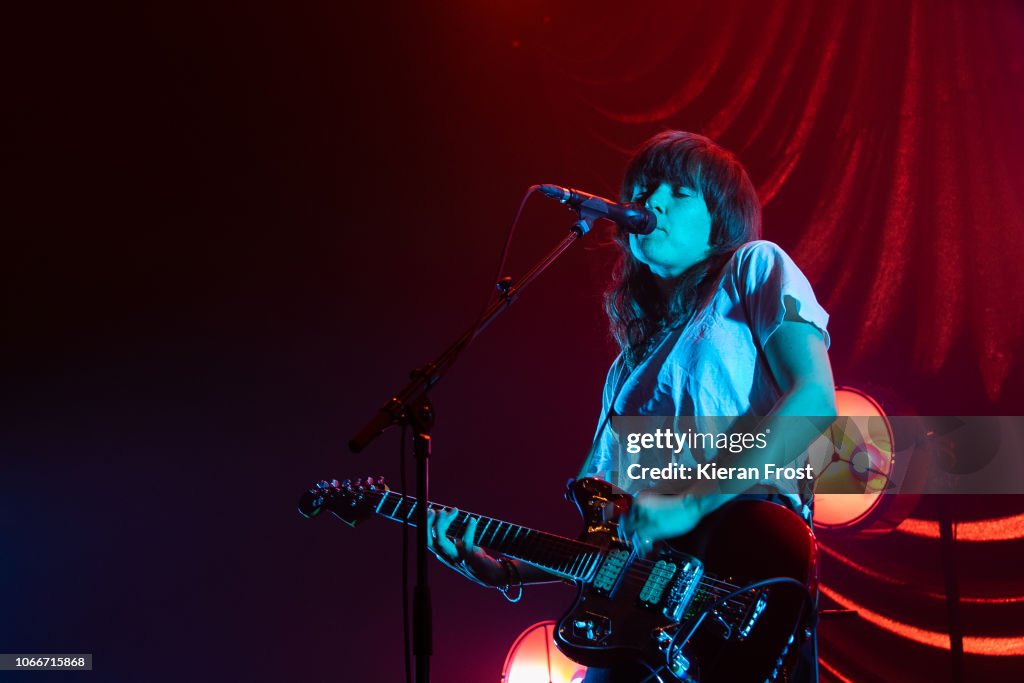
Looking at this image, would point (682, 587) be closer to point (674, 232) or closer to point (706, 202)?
point (674, 232)

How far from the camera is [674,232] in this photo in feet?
7.27

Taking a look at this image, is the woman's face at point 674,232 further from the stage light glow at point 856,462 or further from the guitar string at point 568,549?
the stage light glow at point 856,462

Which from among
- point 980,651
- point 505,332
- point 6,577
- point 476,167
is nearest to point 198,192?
point 476,167

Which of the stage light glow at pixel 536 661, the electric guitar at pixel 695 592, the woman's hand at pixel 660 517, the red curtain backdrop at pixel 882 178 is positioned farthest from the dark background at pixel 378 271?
the woman's hand at pixel 660 517

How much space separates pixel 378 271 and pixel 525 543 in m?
1.59

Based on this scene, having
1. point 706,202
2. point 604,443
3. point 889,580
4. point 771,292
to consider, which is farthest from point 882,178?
point 604,443

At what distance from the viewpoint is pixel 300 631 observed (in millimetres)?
3021

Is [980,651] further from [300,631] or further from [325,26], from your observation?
[325,26]

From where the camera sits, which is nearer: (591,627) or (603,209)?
(591,627)

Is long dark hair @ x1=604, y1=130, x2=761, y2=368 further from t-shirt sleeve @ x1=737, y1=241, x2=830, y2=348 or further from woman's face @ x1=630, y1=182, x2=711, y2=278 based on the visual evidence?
t-shirt sleeve @ x1=737, y1=241, x2=830, y2=348

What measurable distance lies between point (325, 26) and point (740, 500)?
2793mm

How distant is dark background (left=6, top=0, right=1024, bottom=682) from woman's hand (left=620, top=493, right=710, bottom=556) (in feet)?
4.57

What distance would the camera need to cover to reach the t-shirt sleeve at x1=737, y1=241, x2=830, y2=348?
5.90 ft

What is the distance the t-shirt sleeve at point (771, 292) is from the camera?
1.80 m
